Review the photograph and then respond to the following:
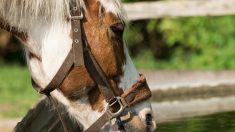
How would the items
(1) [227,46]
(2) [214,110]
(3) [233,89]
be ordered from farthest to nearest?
1. (1) [227,46]
2. (3) [233,89]
3. (2) [214,110]

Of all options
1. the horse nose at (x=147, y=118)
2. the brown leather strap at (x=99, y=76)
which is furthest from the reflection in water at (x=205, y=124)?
the brown leather strap at (x=99, y=76)

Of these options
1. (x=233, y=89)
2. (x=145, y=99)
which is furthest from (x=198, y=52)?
(x=145, y=99)

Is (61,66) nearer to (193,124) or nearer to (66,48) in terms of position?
(66,48)

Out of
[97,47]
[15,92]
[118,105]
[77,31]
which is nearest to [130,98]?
[118,105]

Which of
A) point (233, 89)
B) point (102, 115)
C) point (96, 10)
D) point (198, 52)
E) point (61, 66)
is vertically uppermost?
point (96, 10)

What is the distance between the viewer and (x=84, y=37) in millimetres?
4395

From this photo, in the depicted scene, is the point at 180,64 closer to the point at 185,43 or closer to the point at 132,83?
the point at 185,43

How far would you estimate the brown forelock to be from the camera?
439 cm

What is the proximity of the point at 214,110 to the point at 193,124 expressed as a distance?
0.78 metres

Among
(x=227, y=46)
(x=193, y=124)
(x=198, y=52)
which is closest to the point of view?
(x=193, y=124)

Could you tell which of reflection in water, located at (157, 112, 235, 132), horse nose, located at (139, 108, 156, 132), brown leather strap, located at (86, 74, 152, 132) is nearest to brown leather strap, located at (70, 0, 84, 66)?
brown leather strap, located at (86, 74, 152, 132)

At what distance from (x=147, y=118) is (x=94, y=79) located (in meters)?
0.38

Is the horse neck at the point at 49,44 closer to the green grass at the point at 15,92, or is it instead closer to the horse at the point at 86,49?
the horse at the point at 86,49

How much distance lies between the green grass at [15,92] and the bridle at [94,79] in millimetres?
3767
